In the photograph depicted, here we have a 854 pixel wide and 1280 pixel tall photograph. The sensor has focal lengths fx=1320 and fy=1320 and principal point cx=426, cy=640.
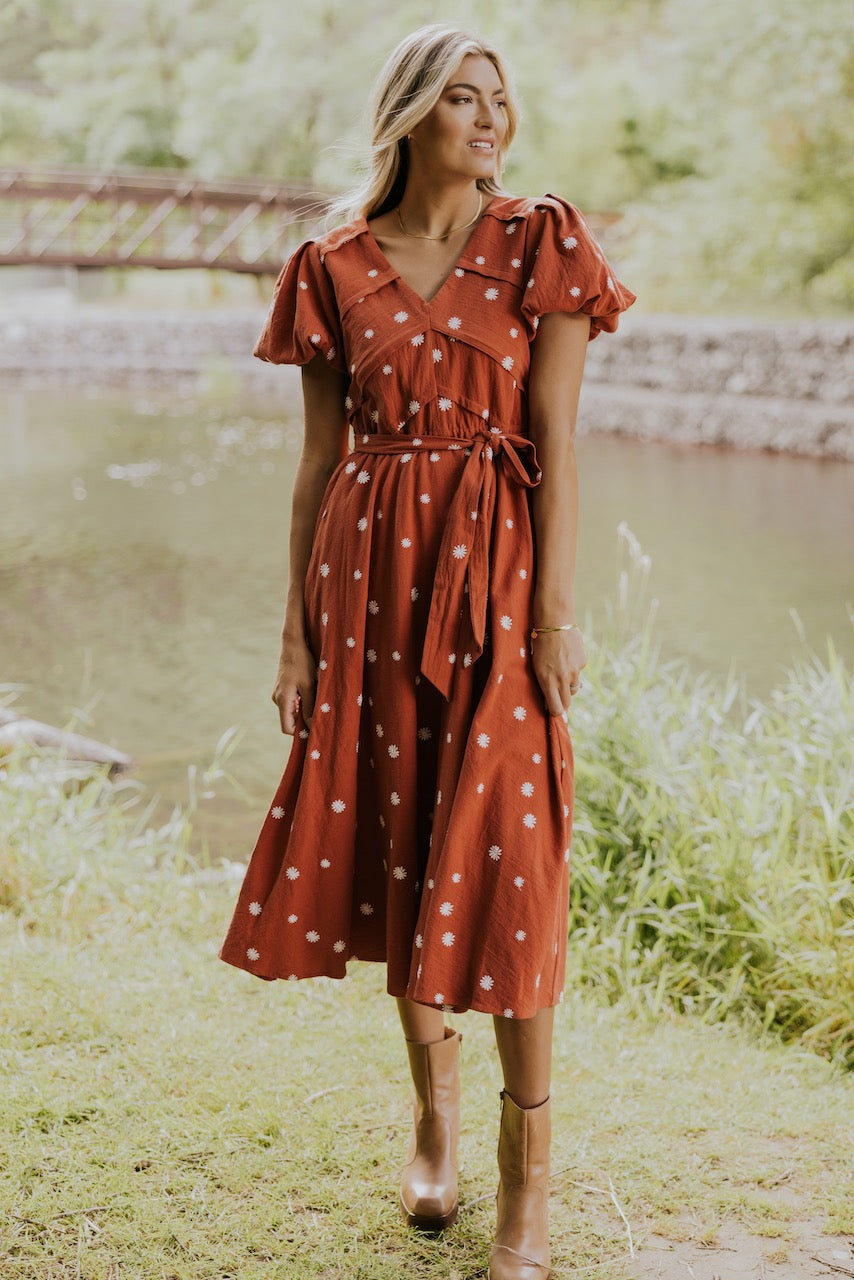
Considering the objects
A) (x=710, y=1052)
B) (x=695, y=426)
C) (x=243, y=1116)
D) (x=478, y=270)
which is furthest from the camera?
(x=695, y=426)

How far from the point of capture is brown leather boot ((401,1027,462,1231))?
5.80ft

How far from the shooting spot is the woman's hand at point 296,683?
69.6 inches

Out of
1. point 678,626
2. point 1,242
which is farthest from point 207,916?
point 1,242

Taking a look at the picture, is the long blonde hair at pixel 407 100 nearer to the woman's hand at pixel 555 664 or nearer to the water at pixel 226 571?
the woman's hand at pixel 555 664

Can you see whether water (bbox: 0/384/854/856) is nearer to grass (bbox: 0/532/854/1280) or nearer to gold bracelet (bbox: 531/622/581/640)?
Result: grass (bbox: 0/532/854/1280)

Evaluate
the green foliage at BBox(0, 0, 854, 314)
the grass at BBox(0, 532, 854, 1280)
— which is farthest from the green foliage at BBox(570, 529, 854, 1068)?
the green foliage at BBox(0, 0, 854, 314)

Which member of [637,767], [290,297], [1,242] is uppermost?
[1,242]

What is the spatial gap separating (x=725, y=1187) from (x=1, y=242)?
75.7ft

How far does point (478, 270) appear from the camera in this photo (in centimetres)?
162

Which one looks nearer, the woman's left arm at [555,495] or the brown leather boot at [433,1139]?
the woman's left arm at [555,495]

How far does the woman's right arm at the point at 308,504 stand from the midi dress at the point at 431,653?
0.04 meters

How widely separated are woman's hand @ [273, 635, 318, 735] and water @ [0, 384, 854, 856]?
6.86ft

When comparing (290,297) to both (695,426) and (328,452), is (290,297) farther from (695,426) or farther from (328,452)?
(695,426)

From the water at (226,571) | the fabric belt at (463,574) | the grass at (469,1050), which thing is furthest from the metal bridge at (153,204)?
the fabric belt at (463,574)
